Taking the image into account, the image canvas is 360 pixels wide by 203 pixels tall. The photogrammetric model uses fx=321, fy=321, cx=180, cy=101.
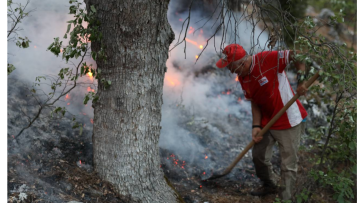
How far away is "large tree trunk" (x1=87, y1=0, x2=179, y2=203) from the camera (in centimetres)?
327

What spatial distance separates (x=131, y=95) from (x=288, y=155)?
2.15 m

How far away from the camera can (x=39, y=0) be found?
172 inches

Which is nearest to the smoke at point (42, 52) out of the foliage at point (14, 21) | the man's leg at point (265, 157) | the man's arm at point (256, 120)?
the foliage at point (14, 21)

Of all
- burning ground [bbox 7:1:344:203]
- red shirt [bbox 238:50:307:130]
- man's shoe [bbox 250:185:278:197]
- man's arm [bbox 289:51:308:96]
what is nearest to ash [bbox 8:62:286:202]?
burning ground [bbox 7:1:344:203]

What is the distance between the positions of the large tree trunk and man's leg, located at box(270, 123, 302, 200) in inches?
60.9

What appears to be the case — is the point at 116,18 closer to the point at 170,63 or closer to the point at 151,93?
the point at 151,93

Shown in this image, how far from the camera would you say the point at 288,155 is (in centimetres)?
408

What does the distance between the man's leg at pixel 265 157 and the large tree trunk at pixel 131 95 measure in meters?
1.44

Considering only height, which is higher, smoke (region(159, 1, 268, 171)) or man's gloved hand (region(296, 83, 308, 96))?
smoke (region(159, 1, 268, 171))

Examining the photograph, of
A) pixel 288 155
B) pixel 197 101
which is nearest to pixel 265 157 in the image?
pixel 288 155

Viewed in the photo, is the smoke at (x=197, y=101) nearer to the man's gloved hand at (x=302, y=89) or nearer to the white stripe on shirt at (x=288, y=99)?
the white stripe on shirt at (x=288, y=99)

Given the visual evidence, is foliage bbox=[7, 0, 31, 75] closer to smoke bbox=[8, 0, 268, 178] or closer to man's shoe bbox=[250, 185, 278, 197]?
smoke bbox=[8, 0, 268, 178]

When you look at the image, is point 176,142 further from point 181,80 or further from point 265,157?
point 181,80

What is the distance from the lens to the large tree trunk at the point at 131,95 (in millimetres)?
3266
